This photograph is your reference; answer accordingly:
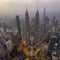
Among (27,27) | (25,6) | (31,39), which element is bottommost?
(31,39)

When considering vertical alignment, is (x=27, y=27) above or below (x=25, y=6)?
below

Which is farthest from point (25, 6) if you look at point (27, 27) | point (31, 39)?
point (31, 39)

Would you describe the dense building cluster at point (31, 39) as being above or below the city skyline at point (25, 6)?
below

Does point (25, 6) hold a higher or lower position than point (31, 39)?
higher

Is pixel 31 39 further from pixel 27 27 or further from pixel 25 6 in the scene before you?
pixel 25 6

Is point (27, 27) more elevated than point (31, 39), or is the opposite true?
point (27, 27)

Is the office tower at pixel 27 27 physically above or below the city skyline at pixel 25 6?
below

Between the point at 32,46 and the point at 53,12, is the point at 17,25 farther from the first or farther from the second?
the point at 53,12

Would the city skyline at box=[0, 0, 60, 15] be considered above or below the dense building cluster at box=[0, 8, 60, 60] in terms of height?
above

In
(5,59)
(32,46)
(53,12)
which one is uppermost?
(53,12)

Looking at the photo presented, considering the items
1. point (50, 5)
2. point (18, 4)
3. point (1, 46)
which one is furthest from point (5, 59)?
point (50, 5)

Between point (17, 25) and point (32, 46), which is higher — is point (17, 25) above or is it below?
above
